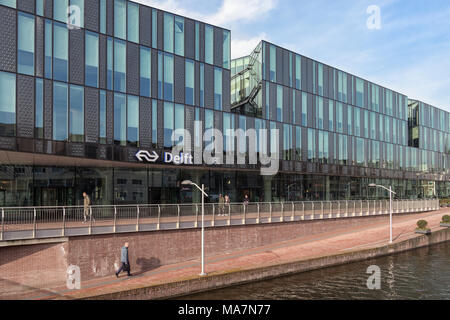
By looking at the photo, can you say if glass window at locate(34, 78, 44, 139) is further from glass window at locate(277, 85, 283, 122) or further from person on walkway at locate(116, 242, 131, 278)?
glass window at locate(277, 85, 283, 122)

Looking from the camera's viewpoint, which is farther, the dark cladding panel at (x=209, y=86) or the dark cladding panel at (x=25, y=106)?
the dark cladding panel at (x=209, y=86)

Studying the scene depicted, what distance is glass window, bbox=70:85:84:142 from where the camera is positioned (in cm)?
2252

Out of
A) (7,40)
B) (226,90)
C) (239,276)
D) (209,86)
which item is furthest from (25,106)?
(226,90)

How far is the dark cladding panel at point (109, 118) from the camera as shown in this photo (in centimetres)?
2414

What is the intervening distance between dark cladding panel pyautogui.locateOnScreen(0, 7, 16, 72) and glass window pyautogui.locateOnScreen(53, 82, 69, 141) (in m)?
2.53

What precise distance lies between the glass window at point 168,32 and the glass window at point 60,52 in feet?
24.5

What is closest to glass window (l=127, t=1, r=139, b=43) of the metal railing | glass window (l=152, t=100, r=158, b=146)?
glass window (l=152, t=100, r=158, b=146)

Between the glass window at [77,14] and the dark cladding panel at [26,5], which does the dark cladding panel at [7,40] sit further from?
the glass window at [77,14]

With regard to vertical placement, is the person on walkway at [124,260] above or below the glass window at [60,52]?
below

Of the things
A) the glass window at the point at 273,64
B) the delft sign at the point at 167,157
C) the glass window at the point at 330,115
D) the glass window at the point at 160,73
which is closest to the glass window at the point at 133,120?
the delft sign at the point at 167,157

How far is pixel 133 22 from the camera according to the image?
25.9 metres

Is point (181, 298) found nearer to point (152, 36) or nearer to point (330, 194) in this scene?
point (152, 36)

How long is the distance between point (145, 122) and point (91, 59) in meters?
5.48

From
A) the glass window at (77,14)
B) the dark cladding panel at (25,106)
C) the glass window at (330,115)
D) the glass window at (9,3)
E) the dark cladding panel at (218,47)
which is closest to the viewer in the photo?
the glass window at (9,3)
